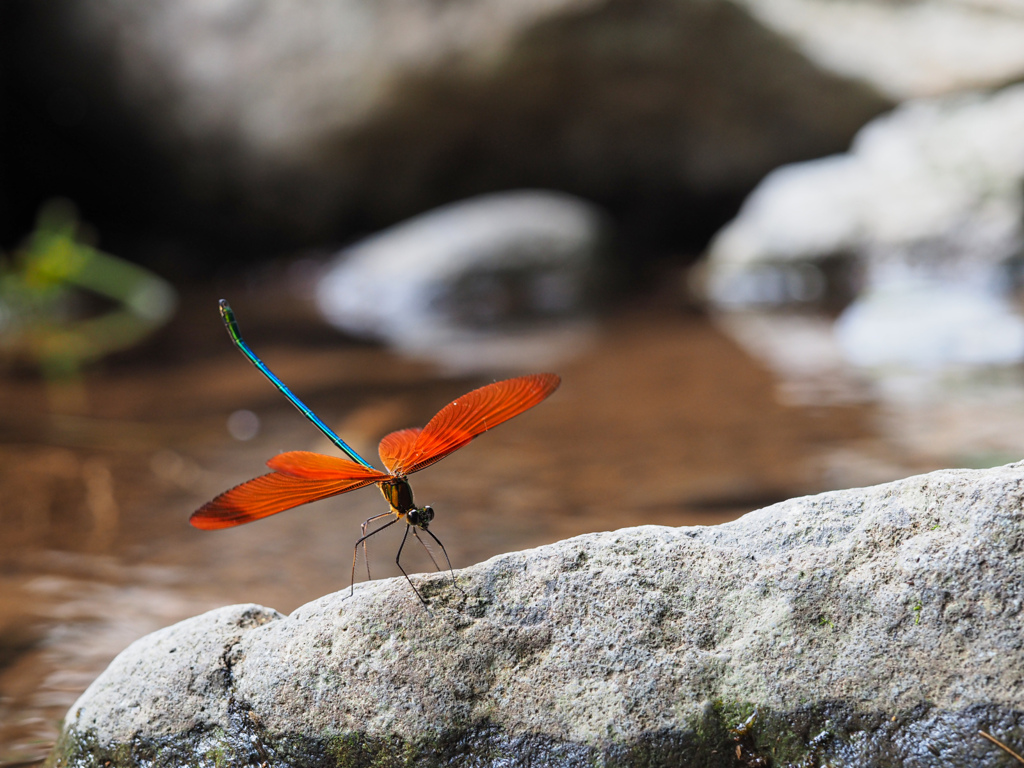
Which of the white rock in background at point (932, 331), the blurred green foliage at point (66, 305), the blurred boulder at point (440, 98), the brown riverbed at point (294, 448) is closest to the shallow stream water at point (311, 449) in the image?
the brown riverbed at point (294, 448)

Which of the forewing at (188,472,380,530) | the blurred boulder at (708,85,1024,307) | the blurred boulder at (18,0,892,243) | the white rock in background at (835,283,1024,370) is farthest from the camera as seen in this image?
the blurred boulder at (18,0,892,243)

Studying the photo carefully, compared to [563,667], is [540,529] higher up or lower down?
higher up

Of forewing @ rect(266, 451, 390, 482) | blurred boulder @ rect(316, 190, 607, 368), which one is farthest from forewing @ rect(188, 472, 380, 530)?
blurred boulder @ rect(316, 190, 607, 368)

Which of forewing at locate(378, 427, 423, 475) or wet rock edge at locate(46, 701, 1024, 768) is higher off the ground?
forewing at locate(378, 427, 423, 475)

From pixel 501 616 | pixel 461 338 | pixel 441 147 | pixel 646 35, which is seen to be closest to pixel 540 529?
pixel 501 616

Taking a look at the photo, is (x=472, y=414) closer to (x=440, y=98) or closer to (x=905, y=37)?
(x=440, y=98)

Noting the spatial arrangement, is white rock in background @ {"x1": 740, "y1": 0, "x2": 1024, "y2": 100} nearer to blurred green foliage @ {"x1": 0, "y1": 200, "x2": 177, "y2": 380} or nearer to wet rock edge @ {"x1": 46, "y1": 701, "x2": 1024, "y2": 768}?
blurred green foliage @ {"x1": 0, "y1": 200, "x2": 177, "y2": 380}

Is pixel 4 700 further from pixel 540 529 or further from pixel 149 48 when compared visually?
pixel 149 48
